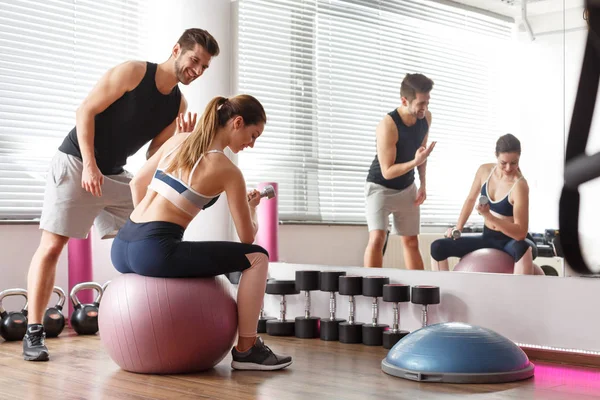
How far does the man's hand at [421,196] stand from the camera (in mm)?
3656

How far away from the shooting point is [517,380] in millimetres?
2842

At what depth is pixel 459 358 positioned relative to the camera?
111 inches

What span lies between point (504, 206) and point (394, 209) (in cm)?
66

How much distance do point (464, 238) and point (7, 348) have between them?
233 cm

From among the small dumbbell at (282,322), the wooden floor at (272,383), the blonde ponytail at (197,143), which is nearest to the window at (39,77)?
the wooden floor at (272,383)

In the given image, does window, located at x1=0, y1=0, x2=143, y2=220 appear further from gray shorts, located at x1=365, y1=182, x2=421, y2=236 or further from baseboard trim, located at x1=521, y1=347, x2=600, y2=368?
baseboard trim, located at x1=521, y1=347, x2=600, y2=368

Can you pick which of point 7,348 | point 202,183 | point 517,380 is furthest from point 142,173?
point 517,380

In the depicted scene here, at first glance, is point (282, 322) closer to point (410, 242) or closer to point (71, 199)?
point (410, 242)

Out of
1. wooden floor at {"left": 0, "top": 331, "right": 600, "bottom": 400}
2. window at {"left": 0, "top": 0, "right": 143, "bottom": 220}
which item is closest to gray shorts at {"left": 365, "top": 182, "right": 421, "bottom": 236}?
wooden floor at {"left": 0, "top": 331, "right": 600, "bottom": 400}

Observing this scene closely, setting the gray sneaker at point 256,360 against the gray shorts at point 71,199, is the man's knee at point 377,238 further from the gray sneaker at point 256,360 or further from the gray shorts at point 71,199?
the gray shorts at point 71,199

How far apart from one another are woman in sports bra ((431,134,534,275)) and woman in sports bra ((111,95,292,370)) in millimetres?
1082

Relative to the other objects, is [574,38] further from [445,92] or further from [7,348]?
[7,348]

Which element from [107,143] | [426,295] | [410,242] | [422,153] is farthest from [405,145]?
[107,143]

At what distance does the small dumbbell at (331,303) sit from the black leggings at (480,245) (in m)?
0.58
